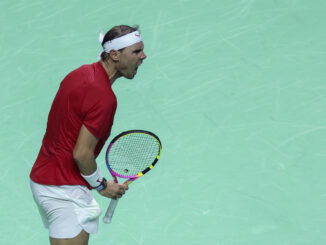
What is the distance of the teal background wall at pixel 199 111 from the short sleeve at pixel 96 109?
1685mm

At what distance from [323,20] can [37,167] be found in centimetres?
377

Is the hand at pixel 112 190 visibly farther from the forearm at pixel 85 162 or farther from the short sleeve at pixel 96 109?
the short sleeve at pixel 96 109

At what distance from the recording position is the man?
3031 mm

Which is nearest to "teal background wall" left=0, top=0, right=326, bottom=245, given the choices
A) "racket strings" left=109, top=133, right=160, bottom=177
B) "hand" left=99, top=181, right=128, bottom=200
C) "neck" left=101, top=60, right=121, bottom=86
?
"racket strings" left=109, top=133, right=160, bottom=177

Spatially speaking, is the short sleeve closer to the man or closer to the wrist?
the man

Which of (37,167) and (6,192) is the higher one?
(37,167)

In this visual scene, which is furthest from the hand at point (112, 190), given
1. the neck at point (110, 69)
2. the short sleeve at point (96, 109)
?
the neck at point (110, 69)

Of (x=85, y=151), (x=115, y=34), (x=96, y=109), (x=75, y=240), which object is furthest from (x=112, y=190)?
(x=115, y=34)

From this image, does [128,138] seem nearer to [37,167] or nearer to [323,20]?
[37,167]

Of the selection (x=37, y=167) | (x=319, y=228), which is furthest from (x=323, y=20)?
(x=37, y=167)

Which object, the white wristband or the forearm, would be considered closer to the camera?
the forearm

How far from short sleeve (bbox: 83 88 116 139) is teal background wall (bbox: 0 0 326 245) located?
66.3 inches

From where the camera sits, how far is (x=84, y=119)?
3.06m

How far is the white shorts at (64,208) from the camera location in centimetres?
329
